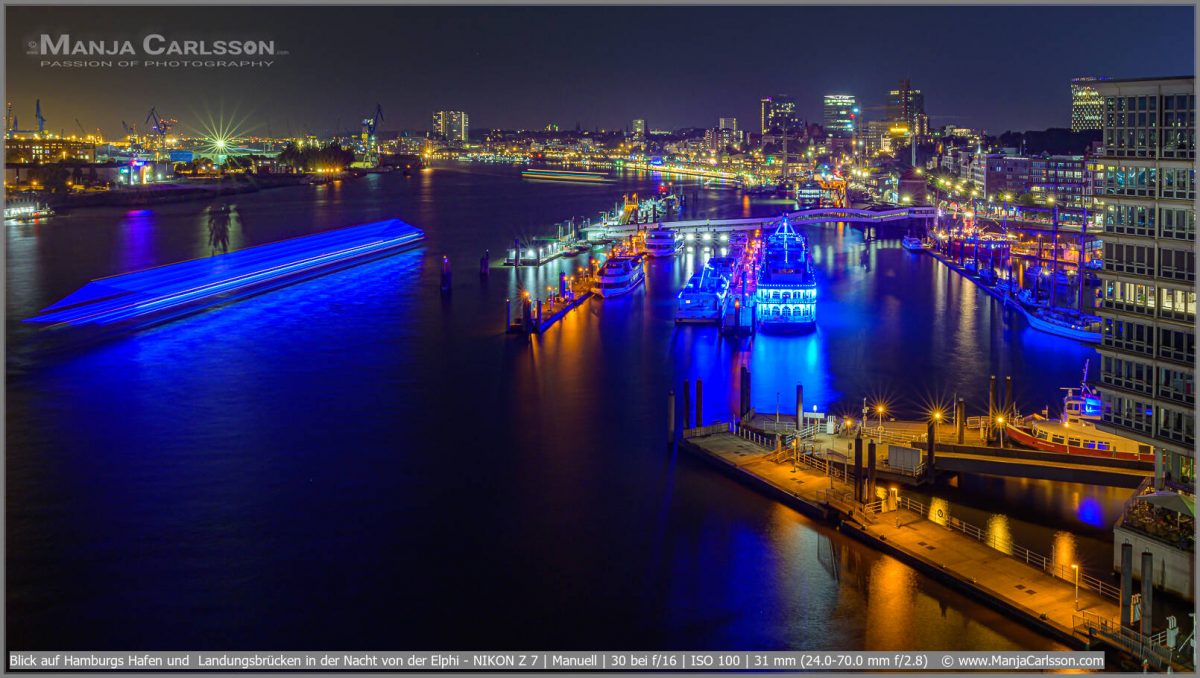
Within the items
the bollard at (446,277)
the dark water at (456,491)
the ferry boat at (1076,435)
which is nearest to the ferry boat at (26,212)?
the dark water at (456,491)

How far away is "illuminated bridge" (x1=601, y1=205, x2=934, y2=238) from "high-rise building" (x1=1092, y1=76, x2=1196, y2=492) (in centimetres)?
1749

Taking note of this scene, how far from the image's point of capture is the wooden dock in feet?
16.5

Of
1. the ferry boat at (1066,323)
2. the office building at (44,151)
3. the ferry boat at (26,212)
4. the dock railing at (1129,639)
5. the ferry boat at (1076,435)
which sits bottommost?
the dock railing at (1129,639)

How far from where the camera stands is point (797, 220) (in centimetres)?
2847

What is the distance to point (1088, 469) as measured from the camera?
22.2 feet

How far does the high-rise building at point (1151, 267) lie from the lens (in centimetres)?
484

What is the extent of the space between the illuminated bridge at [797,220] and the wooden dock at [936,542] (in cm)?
1577

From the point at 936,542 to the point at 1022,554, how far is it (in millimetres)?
487

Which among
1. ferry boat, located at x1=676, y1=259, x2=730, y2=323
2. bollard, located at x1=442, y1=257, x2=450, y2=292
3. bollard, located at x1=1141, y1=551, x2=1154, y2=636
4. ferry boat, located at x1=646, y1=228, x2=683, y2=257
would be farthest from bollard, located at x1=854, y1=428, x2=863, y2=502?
ferry boat, located at x1=646, y1=228, x2=683, y2=257

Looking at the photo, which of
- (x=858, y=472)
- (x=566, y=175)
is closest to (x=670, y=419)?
(x=858, y=472)

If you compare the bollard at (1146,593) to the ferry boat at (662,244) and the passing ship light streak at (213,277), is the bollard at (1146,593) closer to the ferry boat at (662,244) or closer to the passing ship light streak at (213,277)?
the passing ship light streak at (213,277)

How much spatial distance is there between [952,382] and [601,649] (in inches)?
254
